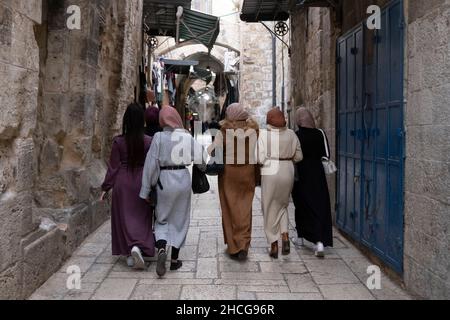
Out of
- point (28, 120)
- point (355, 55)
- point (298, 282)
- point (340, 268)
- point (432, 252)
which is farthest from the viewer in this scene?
point (355, 55)

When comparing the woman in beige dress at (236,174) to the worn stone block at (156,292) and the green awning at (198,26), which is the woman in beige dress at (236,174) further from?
the green awning at (198,26)

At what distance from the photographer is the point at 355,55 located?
5.05 m

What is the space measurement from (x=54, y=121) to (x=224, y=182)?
1902 mm

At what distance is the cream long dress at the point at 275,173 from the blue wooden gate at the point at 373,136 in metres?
0.73

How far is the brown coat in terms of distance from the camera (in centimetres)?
457

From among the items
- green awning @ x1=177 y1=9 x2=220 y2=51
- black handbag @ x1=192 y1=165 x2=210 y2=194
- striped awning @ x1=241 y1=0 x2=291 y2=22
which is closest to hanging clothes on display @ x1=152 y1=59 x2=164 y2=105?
green awning @ x1=177 y1=9 x2=220 y2=51

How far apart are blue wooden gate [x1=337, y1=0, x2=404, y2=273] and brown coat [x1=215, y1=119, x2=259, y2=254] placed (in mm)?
1092

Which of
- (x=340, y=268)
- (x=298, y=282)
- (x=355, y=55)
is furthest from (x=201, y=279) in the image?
(x=355, y=55)

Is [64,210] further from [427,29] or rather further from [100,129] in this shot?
[427,29]

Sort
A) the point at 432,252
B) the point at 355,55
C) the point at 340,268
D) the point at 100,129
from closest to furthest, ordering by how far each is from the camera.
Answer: the point at 432,252 → the point at 340,268 → the point at 355,55 → the point at 100,129

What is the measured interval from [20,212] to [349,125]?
3.49m

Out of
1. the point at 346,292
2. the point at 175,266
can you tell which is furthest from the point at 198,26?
the point at 346,292

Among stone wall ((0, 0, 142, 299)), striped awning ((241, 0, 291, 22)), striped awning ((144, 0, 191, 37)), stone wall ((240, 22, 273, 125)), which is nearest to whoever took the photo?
stone wall ((0, 0, 142, 299))

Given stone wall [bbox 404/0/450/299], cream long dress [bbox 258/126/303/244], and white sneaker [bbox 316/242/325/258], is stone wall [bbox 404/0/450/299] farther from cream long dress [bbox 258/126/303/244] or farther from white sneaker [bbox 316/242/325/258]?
cream long dress [bbox 258/126/303/244]
